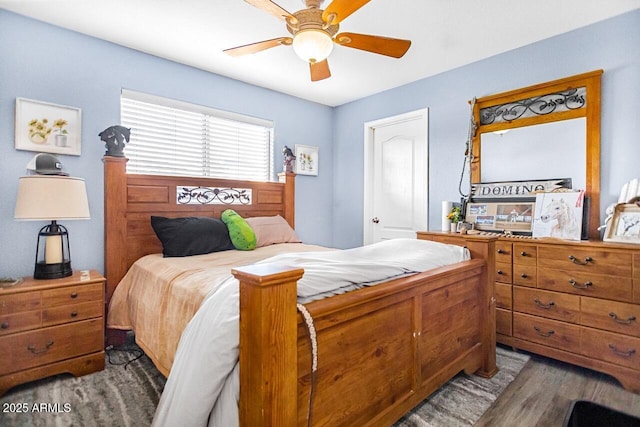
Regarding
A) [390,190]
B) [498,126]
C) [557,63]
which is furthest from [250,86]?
[557,63]

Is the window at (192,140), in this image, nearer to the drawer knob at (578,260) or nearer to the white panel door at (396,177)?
the white panel door at (396,177)

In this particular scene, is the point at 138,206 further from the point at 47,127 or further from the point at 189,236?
the point at 47,127

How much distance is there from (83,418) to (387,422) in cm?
156

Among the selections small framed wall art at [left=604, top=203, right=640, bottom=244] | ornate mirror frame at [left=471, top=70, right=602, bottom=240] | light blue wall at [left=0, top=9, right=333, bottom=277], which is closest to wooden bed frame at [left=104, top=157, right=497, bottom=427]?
light blue wall at [left=0, top=9, right=333, bottom=277]

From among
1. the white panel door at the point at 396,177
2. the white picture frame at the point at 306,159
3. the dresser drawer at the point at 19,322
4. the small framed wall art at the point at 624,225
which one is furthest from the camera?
the white picture frame at the point at 306,159

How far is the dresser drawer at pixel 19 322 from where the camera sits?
1905mm

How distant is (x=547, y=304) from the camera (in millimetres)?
2377

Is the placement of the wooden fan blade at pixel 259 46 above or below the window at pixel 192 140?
above

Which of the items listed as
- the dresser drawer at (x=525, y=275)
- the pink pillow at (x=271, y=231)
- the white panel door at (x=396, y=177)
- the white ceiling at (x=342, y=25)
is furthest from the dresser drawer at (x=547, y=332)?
the white ceiling at (x=342, y=25)

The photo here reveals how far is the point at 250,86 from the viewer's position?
373 centimetres

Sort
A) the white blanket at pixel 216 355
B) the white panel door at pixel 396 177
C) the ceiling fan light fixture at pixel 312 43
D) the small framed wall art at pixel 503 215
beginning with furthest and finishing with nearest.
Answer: the white panel door at pixel 396 177 < the small framed wall art at pixel 503 215 < the ceiling fan light fixture at pixel 312 43 < the white blanket at pixel 216 355

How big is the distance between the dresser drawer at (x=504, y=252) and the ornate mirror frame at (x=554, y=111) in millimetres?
593

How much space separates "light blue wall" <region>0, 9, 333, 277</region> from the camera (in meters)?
2.36

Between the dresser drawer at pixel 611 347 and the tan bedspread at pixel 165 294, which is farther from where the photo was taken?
the dresser drawer at pixel 611 347
